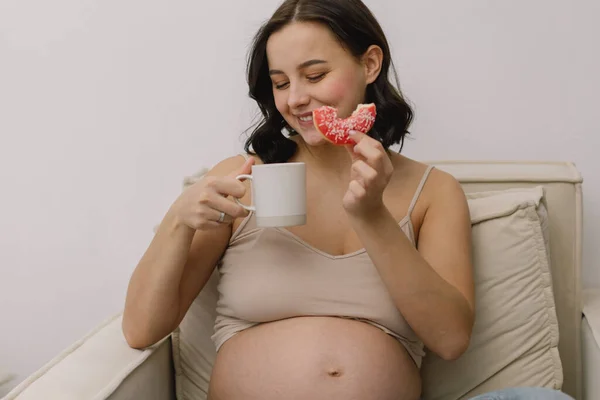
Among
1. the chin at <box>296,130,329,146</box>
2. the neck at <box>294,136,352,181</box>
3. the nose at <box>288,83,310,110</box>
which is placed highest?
the nose at <box>288,83,310,110</box>

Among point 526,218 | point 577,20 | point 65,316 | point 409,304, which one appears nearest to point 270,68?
point 409,304

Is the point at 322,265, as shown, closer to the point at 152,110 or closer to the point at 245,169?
the point at 245,169

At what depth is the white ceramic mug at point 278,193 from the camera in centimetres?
106

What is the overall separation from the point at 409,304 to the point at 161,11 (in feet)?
3.36

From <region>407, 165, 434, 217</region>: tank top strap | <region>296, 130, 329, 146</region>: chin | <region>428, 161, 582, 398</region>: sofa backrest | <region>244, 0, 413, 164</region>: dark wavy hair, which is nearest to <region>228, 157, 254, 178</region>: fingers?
<region>296, 130, 329, 146</region>: chin

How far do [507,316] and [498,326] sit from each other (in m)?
0.03

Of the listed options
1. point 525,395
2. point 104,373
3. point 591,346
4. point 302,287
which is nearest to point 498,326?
point 591,346

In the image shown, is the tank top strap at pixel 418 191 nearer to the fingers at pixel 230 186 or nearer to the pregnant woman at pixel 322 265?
the pregnant woman at pixel 322 265

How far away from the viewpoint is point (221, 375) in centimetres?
127

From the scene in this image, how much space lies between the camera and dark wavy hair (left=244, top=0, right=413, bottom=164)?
4.25 feet

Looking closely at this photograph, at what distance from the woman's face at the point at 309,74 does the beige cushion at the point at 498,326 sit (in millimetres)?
389

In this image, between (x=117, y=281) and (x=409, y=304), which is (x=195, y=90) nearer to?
(x=117, y=281)

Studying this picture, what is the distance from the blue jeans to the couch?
0.26m

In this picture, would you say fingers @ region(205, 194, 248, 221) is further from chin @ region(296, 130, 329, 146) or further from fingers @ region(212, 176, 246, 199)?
chin @ region(296, 130, 329, 146)
